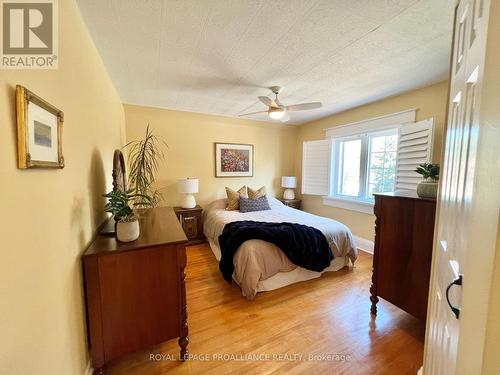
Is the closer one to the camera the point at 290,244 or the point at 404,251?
the point at 404,251

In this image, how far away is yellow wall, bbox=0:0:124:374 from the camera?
25.5 inches

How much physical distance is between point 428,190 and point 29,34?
2471mm

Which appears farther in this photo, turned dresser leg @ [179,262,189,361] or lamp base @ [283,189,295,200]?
lamp base @ [283,189,295,200]

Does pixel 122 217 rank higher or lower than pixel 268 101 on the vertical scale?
lower

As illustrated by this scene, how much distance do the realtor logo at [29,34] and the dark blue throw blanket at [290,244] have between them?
77.0 inches

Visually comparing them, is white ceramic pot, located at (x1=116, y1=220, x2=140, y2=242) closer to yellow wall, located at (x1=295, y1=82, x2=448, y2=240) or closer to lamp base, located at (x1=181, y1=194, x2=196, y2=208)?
lamp base, located at (x1=181, y1=194, x2=196, y2=208)

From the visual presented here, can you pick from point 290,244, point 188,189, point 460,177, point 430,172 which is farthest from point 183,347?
point 188,189

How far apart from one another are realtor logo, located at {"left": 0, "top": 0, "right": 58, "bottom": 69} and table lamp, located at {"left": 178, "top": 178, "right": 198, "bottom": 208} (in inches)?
103

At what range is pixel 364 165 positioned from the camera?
355cm

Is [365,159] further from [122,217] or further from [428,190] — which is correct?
[122,217]

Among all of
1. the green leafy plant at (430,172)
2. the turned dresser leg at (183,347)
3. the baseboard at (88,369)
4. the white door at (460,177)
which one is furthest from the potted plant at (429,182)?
the baseboard at (88,369)

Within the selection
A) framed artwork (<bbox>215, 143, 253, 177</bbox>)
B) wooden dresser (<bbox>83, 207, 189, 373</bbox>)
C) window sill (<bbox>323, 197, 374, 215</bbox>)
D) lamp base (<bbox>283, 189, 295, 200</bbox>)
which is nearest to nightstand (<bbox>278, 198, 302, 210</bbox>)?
lamp base (<bbox>283, 189, 295, 200</bbox>)

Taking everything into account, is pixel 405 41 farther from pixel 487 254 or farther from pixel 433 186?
pixel 487 254

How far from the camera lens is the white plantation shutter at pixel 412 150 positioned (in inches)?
101
